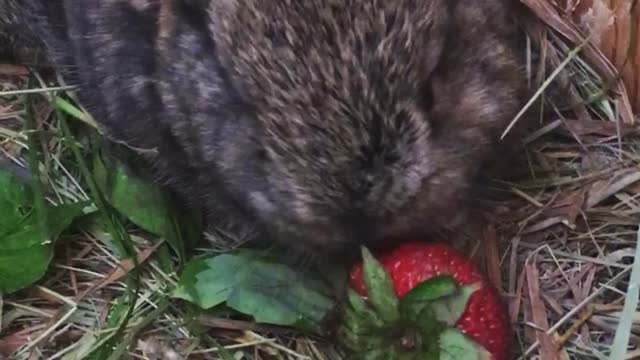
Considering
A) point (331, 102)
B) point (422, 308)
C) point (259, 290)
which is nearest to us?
Answer: point (331, 102)

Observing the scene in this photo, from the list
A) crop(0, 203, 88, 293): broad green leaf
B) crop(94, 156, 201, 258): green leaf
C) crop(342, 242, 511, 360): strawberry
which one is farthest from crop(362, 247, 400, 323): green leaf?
crop(0, 203, 88, 293): broad green leaf

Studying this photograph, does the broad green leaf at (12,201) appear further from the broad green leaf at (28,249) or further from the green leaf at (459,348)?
the green leaf at (459,348)

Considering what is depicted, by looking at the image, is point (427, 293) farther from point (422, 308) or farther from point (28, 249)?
point (28, 249)

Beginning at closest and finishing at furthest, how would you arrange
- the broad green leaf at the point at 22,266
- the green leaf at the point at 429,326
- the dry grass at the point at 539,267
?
1. the green leaf at the point at 429,326
2. the dry grass at the point at 539,267
3. the broad green leaf at the point at 22,266

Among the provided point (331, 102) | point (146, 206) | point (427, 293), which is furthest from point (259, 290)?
point (331, 102)

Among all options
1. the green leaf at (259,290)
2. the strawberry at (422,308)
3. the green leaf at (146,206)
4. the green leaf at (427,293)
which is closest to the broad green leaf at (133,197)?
the green leaf at (146,206)

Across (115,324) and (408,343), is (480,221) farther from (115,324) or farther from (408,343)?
(115,324)

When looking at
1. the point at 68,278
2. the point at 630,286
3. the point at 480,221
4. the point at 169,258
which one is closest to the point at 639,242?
the point at 630,286

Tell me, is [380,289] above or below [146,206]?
above
